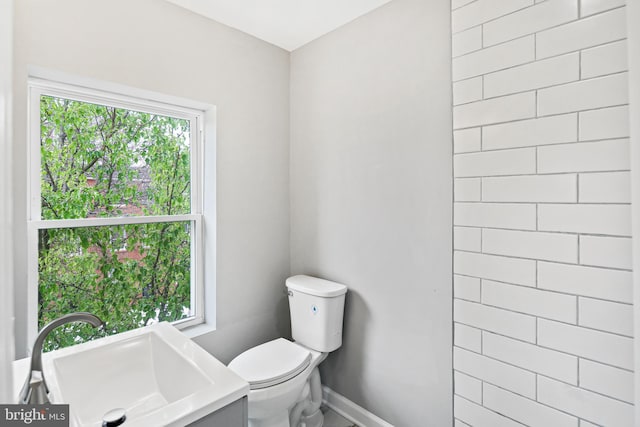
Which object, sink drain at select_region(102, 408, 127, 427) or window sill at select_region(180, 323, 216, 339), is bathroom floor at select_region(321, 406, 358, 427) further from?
sink drain at select_region(102, 408, 127, 427)

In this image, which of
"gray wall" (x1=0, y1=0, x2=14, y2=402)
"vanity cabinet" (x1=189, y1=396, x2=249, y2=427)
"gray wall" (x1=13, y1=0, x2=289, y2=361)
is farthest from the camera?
"gray wall" (x1=13, y1=0, x2=289, y2=361)

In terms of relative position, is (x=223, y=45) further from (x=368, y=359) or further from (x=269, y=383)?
(x=368, y=359)

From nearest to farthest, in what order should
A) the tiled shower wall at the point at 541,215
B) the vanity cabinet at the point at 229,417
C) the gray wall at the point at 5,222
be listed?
the gray wall at the point at 5,222
the vanity cabinet at the point at 229,417
the tiled shower wall at the point at 541,215

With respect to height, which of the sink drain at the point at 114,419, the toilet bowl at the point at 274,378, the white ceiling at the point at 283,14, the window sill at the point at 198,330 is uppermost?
the white ceiling at the point at 283,14

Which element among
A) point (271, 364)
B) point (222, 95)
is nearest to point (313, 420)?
point (271, 364)

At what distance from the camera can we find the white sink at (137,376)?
3.24ft

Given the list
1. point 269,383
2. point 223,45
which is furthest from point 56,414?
point 223,45

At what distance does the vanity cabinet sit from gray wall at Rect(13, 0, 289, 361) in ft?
2.89

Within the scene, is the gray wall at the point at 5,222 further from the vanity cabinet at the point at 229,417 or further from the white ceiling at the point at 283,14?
the white ceiling at the point at 283,14

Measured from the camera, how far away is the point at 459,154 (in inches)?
54.4

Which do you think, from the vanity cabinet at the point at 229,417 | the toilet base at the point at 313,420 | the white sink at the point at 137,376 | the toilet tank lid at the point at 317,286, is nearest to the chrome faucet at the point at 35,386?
the white sink at the point at 137,376

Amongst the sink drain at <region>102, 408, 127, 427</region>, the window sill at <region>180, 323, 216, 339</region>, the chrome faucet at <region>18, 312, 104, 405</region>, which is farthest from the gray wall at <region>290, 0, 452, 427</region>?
the chrome faucet at <region>18, 312, 104, 405</region>

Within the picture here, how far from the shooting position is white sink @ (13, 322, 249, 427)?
3.24 ft

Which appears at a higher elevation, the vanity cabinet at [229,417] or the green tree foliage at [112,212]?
the green tree foliage at [112,212]
